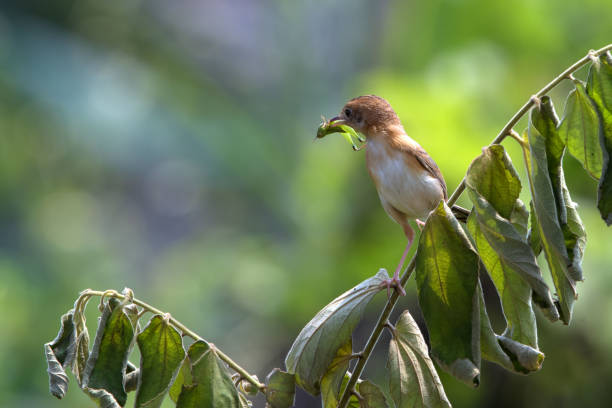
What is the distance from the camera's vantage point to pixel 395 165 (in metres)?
1.35

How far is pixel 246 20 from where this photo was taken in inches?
428

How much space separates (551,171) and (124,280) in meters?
6.22

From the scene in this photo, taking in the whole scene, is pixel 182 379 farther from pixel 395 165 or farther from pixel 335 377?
pixel 395 165

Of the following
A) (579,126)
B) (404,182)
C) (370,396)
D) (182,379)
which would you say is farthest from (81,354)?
(579,126)

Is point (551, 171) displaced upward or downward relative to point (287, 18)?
downward

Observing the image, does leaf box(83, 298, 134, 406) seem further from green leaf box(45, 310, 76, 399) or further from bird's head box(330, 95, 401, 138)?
bird's head box(330, 95, 401, 138)

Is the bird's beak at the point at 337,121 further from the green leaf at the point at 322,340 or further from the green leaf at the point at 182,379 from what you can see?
the green leaf at the point at 182,379

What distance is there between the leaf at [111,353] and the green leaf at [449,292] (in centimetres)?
39

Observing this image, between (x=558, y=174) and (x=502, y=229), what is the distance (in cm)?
10

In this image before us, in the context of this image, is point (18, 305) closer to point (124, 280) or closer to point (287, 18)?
point (124, 280)

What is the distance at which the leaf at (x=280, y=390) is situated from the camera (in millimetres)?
1010

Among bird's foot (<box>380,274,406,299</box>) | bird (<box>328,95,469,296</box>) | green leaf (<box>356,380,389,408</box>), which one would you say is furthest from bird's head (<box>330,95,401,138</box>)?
green leaf (<box>356,380,389,408</box>)

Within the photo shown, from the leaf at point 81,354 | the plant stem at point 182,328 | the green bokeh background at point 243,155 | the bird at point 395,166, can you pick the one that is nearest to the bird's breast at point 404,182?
the bird at point 395,166

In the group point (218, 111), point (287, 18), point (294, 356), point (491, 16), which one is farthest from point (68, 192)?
point (294, 356)
